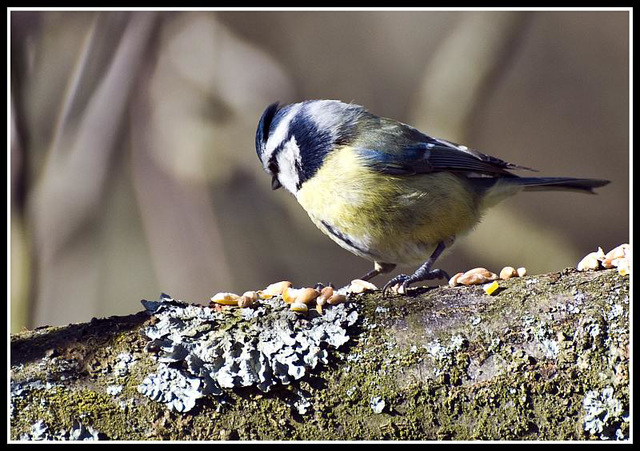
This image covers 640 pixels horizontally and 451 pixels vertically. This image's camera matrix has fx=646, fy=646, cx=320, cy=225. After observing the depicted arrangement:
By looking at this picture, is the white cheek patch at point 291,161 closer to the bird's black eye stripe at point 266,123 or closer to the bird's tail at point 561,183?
the bird's black eye stripe at point 266,123

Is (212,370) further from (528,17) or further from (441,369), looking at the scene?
(528,17)

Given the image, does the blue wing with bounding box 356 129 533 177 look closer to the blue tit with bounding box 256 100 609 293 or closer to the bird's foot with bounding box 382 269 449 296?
the blue tit with bounding box 256 100 609 293

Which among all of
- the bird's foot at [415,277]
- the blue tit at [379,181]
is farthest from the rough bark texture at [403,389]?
the blue tit at [379,181]

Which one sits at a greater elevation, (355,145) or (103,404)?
(355,145)

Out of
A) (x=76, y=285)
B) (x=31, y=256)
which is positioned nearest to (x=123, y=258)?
(x=76, y=285)

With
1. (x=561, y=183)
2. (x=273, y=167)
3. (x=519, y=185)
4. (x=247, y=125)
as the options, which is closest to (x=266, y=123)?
(x=273, y=167)

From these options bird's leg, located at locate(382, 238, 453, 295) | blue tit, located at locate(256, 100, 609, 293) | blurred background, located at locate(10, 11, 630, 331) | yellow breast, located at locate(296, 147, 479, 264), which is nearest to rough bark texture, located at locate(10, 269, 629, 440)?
bird's leg, located at locate(382, 238, 453, 295)

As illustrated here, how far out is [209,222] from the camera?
3.45 metres

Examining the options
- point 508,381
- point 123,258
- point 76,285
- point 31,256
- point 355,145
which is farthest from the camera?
point 123,258

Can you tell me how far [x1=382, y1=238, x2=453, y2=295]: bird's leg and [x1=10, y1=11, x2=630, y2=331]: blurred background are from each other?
117 centimetres

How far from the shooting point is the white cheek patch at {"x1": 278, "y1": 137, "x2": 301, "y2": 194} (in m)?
2.33

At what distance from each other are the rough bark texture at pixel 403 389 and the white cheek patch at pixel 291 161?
1023 millimetres

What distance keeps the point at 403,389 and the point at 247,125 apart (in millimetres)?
2519

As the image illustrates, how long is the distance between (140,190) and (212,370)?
2230 millimetres
